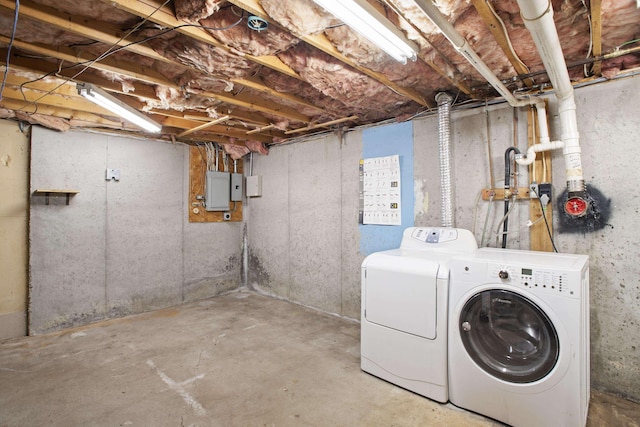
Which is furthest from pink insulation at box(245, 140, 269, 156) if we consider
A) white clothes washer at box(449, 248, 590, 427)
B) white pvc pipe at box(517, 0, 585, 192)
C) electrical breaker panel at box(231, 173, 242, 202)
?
white pvc pipe at box(517, 0, 585, 192)

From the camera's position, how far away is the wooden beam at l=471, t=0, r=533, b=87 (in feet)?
4.68

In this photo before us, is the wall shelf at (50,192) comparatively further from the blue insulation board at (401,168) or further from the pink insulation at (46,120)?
the blue insulation board at (401,168)

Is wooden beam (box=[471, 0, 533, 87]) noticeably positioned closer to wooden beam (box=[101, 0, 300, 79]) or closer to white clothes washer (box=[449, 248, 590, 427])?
white clothes washer (box=[449, 248, 590, 427])

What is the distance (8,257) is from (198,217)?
1.98 meters

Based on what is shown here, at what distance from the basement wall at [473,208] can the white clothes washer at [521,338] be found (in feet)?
1.28

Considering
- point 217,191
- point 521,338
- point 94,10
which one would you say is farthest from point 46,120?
point 521,338

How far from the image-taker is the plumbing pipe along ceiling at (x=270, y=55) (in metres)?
1.55

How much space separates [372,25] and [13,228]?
393 centimetres

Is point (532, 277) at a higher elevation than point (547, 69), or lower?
lower

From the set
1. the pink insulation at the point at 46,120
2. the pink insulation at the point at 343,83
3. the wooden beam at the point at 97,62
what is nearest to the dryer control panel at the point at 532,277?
the pink insulation at the point at 343,83

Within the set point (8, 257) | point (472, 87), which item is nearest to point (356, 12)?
point (472, 87)

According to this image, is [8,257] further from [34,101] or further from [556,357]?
[556,357]

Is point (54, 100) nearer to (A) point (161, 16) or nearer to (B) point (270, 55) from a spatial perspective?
(A) point (161, 16)

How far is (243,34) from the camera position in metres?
1.75
